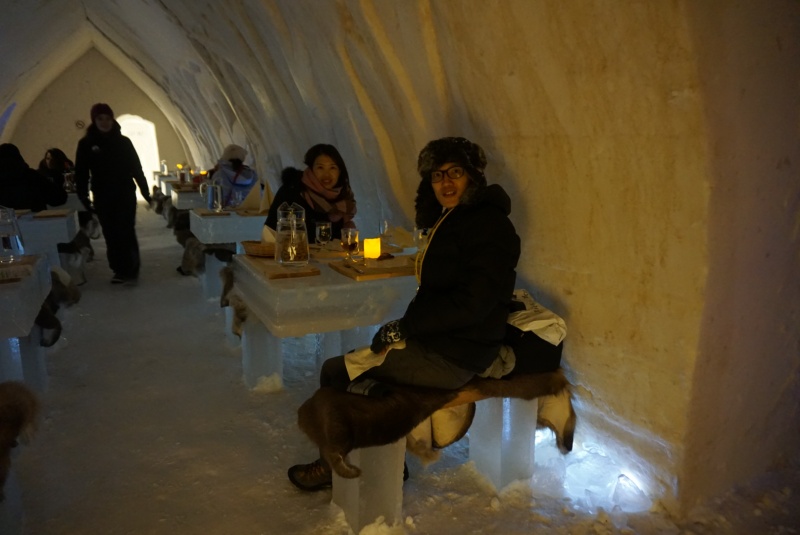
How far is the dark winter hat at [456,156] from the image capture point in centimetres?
230

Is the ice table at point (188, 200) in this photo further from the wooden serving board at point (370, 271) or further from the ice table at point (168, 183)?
the wooden serving board at point (370, 271)

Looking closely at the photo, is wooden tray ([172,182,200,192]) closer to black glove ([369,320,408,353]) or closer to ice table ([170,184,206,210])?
ice table ([170,184,206,210])

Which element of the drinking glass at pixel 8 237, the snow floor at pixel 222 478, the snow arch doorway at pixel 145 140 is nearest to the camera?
the snow floor at pixel 222 478

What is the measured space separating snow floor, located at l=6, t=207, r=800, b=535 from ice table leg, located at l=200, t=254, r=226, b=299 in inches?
59.2

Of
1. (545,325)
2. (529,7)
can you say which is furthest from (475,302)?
(529,7)

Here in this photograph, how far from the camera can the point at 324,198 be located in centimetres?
354

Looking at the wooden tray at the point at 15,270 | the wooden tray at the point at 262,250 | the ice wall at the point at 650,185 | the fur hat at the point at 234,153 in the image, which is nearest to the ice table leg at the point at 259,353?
the wooden tray at the point at 262,250

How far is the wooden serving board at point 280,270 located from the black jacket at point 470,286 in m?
0.53

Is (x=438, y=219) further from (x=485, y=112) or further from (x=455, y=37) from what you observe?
(x=455, y=37)

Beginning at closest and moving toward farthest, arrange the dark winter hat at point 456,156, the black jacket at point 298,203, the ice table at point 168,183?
the dark winter hat at point 456,156 → the black jacket at point 298,203 → the ice table at point 168,183

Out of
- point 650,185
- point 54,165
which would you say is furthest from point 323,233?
point 54,165

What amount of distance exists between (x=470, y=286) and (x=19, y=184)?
4.56 meters

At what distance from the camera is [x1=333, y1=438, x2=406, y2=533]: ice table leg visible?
6.68 feet

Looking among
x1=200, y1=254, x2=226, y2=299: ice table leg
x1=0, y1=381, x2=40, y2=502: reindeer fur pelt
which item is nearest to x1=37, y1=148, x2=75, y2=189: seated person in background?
x1=200, y1=254, x2=226, y2=299: ice table leg
